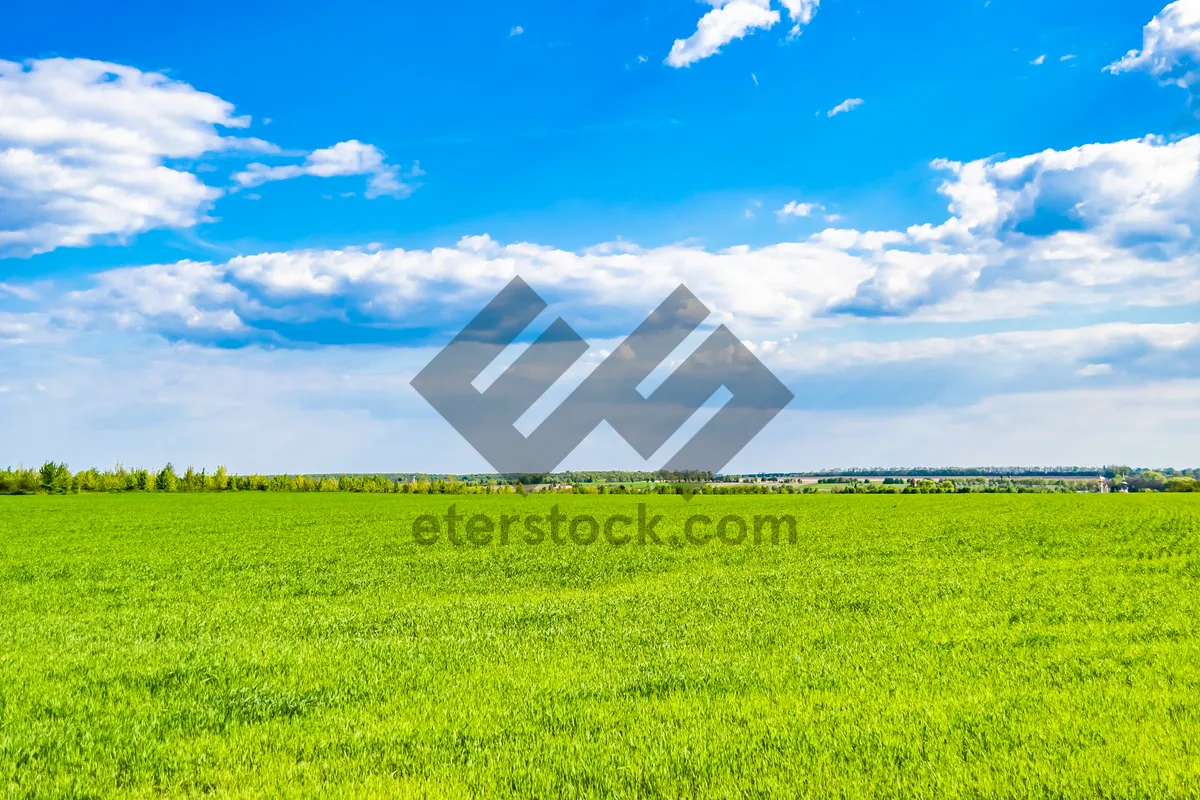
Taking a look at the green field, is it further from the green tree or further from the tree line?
the green tree

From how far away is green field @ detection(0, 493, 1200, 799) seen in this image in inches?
268

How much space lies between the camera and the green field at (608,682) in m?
6.81

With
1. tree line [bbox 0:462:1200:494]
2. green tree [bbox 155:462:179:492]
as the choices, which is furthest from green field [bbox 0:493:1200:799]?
green tree [bbox 155:462:179:492]

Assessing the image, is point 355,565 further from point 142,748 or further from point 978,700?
point 978,700

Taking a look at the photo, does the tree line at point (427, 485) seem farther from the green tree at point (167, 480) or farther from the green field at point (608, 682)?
the green field at point (608, 682)

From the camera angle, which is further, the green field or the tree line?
the tree line

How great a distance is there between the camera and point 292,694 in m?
9.34

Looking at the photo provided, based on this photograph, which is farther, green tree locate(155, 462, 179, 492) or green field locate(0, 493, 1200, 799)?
green tree locate(155, 462, 179, 492)

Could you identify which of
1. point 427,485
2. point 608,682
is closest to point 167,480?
point 427,485

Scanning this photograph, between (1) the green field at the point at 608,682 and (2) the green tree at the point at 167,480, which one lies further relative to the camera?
(2) the green tree at the point at 167,480

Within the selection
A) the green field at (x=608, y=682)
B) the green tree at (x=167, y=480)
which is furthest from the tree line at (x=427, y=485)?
the green field at (x=608, y=682)

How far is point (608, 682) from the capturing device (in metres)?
9.70

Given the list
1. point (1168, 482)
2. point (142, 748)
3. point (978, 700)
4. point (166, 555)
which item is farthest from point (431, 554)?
point (1168, 482)

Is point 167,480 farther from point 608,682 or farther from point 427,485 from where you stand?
point 608,682
